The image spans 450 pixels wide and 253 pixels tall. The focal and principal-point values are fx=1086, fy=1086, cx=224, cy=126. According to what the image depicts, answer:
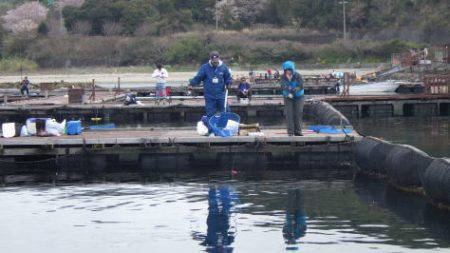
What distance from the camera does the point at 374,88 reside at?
57562 mm

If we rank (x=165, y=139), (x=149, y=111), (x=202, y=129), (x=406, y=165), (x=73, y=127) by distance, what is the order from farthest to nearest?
(x=149, y=111), (x=73, y=127), (x=202, y=129), (x=165, y=139), (x=406, y=165)

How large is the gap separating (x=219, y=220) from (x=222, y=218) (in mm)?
179

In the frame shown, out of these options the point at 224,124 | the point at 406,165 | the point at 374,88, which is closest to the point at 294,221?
the point at 406,165

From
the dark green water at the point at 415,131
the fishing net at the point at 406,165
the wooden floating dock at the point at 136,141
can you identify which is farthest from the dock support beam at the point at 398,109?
the fishing net at the point at 406,165

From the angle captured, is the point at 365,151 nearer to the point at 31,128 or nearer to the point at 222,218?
the point at 222,218

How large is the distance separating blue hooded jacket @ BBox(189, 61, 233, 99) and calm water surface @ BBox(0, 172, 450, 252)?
292 centimetres

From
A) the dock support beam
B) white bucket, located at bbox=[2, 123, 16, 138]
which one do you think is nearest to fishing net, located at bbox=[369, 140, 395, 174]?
white bucket, located at bbox=[2, 123, 16, 138]

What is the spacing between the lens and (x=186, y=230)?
52.4 feet

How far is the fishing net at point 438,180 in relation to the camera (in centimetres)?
1639

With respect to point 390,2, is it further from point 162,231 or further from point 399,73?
point 162,231

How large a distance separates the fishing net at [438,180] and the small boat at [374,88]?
3449 cm

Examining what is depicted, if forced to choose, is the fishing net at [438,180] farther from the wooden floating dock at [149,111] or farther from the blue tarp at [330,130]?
the wooden floating dock at [149,111]

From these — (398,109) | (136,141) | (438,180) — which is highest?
(398,109)

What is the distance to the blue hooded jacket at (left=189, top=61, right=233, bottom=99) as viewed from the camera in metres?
23.7
